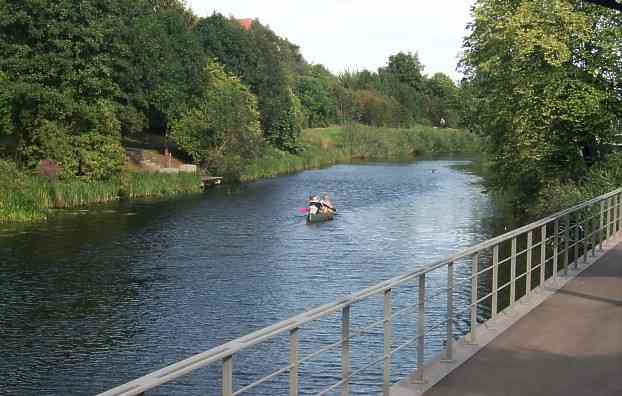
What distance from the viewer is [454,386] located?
7762 millimetres

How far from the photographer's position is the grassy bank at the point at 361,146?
74788 mm

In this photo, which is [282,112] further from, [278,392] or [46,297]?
[278,392]

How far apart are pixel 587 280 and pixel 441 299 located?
9112mm

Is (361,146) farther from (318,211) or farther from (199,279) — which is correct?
(199,279)

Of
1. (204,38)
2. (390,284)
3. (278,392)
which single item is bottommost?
(278,392)

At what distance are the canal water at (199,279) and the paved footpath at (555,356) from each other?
5116 millimetres

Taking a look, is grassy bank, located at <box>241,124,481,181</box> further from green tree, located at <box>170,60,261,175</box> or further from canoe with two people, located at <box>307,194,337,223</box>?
canoe with two people, located at <box>307,194,337,223</box>

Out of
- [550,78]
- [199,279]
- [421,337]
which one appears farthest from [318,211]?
[421,337]

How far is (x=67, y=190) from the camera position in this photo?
43156 millimetres

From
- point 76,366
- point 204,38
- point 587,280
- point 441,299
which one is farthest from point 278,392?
point 204,38

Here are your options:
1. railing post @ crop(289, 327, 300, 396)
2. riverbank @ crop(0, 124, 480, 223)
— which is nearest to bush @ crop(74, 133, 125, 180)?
riverbank @ crop(0, 124, 480, 223)

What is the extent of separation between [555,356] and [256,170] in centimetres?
5607

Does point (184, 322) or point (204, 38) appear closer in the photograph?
point (184, 322)

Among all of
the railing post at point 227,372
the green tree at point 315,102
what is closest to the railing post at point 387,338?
the railing post at point 227,372
